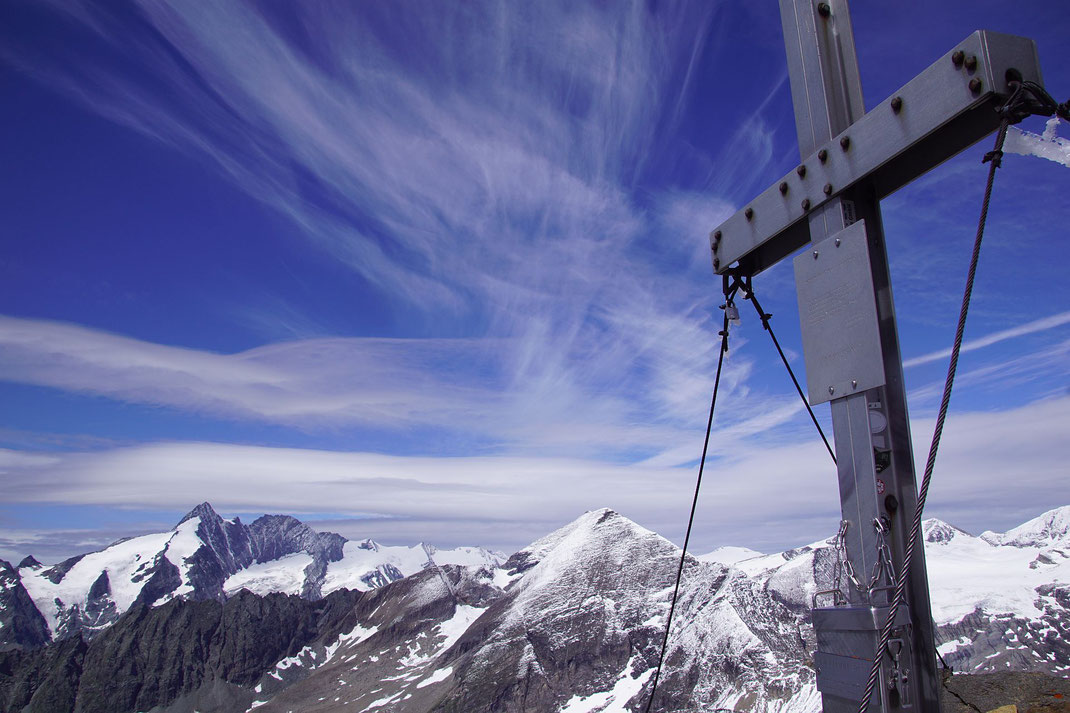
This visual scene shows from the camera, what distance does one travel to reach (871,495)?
5.05 m

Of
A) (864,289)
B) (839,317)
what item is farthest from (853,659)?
(864,289)

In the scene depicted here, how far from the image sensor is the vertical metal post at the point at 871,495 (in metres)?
4.76

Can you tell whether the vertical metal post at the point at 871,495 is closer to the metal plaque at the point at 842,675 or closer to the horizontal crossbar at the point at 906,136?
the metal plaque at the point at 842,675

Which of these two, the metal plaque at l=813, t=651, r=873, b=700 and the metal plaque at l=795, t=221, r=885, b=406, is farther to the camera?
the metal plaque at l=795, t=221, r=885, b=406

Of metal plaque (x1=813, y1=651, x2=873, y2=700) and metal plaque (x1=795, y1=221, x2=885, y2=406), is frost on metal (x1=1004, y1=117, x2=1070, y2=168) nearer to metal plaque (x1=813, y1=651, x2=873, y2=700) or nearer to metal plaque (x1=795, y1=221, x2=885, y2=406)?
metal plaque (x1=795, y1=221, x2=885, y2=406)

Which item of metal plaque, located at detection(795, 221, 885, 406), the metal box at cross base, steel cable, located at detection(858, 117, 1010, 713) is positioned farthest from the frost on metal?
the metal box at cross base

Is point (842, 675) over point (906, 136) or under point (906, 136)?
under

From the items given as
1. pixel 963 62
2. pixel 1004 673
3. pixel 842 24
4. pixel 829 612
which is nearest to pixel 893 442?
pixel 829 612

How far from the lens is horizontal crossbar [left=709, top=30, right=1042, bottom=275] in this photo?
4.64 m

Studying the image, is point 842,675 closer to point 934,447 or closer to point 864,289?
point 934,447

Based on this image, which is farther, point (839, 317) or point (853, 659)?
point (839, 317)

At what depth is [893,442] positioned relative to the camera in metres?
5.07

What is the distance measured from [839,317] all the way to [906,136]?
1395 millimetres

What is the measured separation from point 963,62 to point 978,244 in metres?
1.22
